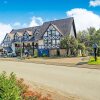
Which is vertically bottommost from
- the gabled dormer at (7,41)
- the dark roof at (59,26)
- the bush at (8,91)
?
the bush at (8,91)

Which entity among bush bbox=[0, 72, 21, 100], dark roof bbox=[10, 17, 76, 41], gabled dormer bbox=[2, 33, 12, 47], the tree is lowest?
bush bbox=[0, 72, 21, 100]

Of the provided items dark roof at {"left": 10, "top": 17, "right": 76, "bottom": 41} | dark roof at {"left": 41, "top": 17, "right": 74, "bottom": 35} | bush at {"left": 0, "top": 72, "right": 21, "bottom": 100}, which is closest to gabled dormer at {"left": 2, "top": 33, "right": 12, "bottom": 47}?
dark roof at {"left": 10, "top": 17, "right": 76, "bottom": 41}

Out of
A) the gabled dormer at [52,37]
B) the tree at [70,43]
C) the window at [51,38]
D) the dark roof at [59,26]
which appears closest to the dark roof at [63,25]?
the dark roof at [59,26]

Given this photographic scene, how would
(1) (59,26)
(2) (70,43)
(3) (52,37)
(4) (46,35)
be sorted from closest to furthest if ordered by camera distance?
(2) (70,43) < (3) (52,37) < (4) (46,35) < (1) (59,26)

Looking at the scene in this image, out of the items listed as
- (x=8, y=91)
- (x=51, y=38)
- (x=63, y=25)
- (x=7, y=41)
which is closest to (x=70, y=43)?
(x=51, y=38)

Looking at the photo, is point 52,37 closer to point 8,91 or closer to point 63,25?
point 63,25

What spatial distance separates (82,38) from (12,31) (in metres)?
26.2

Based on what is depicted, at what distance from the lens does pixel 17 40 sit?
68.9 meters

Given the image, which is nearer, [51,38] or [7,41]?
[51,38]

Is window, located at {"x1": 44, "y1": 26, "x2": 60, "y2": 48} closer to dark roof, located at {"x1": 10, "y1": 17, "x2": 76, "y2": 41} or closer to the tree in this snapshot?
dark roof, located at {"x1": 10, "y1": 17, "x2": 76, "y2": 41}

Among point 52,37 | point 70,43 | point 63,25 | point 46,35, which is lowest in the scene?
point 70,43

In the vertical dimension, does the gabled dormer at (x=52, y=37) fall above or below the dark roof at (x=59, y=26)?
below

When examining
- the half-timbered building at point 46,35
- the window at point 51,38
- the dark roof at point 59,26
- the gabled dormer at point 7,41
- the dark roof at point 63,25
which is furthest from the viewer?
the gabled dormer at point 7,41

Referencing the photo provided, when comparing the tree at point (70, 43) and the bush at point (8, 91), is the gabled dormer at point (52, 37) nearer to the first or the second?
the tree at point (70, 43)
